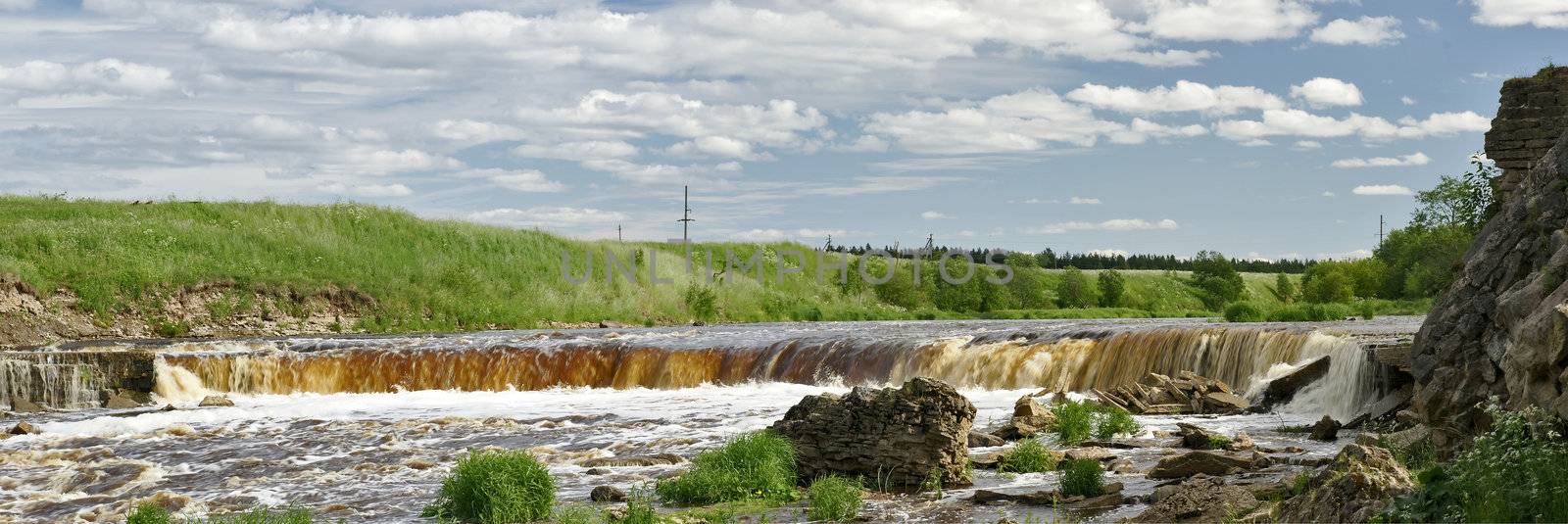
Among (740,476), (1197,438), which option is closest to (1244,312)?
(1197,438)

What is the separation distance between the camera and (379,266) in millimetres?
53188

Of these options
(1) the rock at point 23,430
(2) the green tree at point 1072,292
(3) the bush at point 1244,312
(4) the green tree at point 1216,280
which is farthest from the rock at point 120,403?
(4) the green tree at point 1216,280

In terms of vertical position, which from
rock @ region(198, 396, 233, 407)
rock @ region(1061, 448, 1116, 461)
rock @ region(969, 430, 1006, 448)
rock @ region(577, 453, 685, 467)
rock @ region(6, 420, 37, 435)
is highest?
rock @ region(1061, 448, 1116, 461)

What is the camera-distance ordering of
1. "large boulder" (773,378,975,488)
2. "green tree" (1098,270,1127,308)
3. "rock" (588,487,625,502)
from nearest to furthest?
"large boulder" (773,378,975,488)
"rock" (588,487,625,502)
"green tree" (1098,270,1127,308)

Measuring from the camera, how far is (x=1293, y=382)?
19.6m

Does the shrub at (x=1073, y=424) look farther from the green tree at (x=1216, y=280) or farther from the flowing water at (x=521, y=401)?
the green tree at (x=1216, y=280)

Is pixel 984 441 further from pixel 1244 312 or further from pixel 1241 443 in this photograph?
pixel 1244 312

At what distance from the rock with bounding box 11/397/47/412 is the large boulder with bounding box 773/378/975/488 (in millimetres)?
20098

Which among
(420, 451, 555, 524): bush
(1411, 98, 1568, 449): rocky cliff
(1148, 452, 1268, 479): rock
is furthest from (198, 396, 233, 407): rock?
(1411, 98, 1568, 449): rocky cliff

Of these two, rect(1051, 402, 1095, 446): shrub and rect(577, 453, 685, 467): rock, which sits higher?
rect(1051, 402, 1095, 446): shrub

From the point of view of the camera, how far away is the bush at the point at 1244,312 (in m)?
40.0

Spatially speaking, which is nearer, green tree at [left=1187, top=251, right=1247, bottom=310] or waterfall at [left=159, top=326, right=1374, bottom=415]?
waterfall at [left=159, top=326, right=1374, bottom=415]

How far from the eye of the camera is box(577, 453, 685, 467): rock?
49.9 feet

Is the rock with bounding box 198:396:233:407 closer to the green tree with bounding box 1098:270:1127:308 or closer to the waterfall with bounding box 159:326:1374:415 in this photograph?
the waterfall with bounding box 159:326:1374:415
